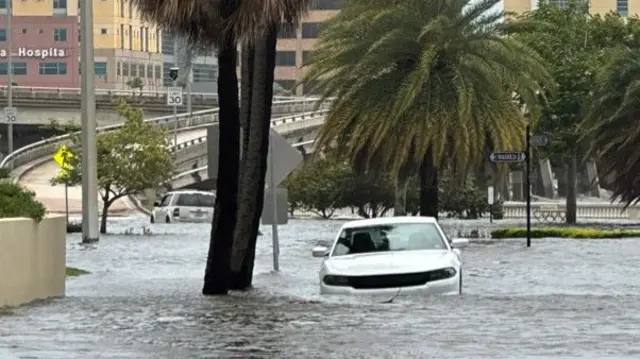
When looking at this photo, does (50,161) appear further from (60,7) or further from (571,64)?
(60,7)

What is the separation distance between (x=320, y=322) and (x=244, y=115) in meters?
11.1

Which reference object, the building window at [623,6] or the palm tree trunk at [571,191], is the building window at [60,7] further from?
the palm tree trunk at [571,191]

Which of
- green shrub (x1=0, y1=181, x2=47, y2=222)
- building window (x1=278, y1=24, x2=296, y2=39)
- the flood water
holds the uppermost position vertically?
building window (x1=278, y1=24, x2=296, y2=39)

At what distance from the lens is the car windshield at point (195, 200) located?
2704 inches

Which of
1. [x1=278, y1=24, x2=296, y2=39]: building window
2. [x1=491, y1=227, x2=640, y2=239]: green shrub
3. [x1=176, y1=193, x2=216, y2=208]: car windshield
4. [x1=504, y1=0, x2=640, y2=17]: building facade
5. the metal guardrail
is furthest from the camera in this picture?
[x1=504, y1=0, x2=640, y2=17]: building facade

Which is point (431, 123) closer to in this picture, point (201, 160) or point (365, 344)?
point (365, 344)

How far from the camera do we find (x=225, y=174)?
23562 mm

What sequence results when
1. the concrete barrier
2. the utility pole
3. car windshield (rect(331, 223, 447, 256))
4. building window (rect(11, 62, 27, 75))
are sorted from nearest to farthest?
the concrete barrier → car windshield (rect(331, 223, 447, 256)) → the utility pole → building window (rect(11, 62, 27, 75))

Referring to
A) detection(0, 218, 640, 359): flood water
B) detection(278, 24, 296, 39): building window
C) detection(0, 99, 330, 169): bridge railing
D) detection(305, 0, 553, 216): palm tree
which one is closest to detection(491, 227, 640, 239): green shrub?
detection(305, 0, 553, 216): palm tree

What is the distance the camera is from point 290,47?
164m

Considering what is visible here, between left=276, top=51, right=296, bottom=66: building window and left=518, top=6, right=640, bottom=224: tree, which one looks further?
left=276, top=51, right=296, bottom=66: building window

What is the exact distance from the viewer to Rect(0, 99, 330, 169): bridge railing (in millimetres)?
85625

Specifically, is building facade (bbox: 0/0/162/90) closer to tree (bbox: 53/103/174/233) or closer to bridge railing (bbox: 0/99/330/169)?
bridge railing (bbox: 0/99/330/169)

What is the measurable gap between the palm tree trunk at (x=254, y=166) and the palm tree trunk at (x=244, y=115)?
21 mm
